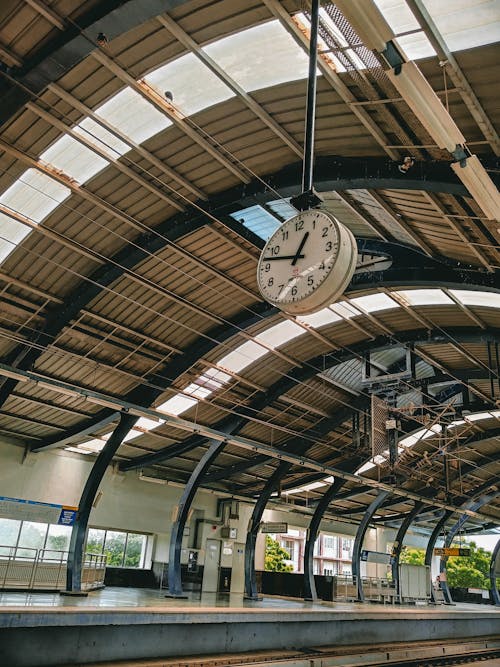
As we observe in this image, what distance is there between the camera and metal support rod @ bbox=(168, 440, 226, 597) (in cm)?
2011

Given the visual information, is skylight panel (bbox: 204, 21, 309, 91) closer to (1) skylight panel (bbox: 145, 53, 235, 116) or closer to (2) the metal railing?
(1) skylight panel (bbox: 145, 53, 235, 116)

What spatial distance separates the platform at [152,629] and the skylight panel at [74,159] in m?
9.07

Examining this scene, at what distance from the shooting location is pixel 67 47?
8469mm

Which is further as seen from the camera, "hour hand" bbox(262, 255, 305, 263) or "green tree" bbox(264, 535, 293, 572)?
"green tree" bbox(264, 535, 293, 572)

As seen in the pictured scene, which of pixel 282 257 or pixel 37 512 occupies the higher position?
pixel 282 257

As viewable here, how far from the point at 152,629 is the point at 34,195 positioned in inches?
437

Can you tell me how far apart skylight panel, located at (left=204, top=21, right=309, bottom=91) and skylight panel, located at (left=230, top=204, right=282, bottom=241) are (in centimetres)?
433

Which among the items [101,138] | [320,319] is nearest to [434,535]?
[320,319]

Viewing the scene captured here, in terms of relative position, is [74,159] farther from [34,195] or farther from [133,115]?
[133,115]

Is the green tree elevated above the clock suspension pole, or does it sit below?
below

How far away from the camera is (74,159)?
36.2 feet

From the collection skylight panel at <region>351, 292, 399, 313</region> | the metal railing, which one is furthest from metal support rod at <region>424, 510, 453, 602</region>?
the metal railing

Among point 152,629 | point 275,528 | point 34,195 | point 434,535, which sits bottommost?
point 152,629

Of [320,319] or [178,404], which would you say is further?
[178,404]
